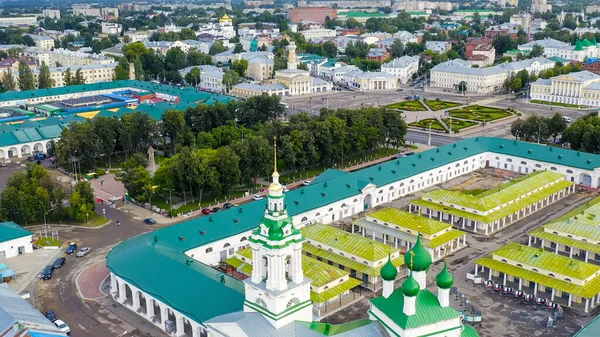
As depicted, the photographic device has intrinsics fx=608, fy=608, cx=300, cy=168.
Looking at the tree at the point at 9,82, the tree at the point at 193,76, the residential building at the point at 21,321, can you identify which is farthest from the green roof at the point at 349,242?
the tree at the point at 193,76

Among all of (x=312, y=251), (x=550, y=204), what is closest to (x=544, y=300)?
(x=312, y=251)

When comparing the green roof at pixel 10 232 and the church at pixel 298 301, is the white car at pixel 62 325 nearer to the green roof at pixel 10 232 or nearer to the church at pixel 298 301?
the church at pixel 298 301

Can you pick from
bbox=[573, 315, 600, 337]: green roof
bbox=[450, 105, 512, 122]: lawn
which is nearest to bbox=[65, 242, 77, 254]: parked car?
bbox=[573, 315, 600, 337]: green roof

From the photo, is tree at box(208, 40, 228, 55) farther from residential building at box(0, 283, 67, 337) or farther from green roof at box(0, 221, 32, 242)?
residential building at box(0, 283, 67, 337)

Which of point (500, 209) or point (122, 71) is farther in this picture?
point (122, 71)

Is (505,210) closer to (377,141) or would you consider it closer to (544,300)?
(544,300)

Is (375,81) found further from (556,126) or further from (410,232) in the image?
(410,232)

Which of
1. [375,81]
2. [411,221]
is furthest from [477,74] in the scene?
[411,221]

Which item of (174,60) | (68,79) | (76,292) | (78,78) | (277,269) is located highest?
(277,269)
